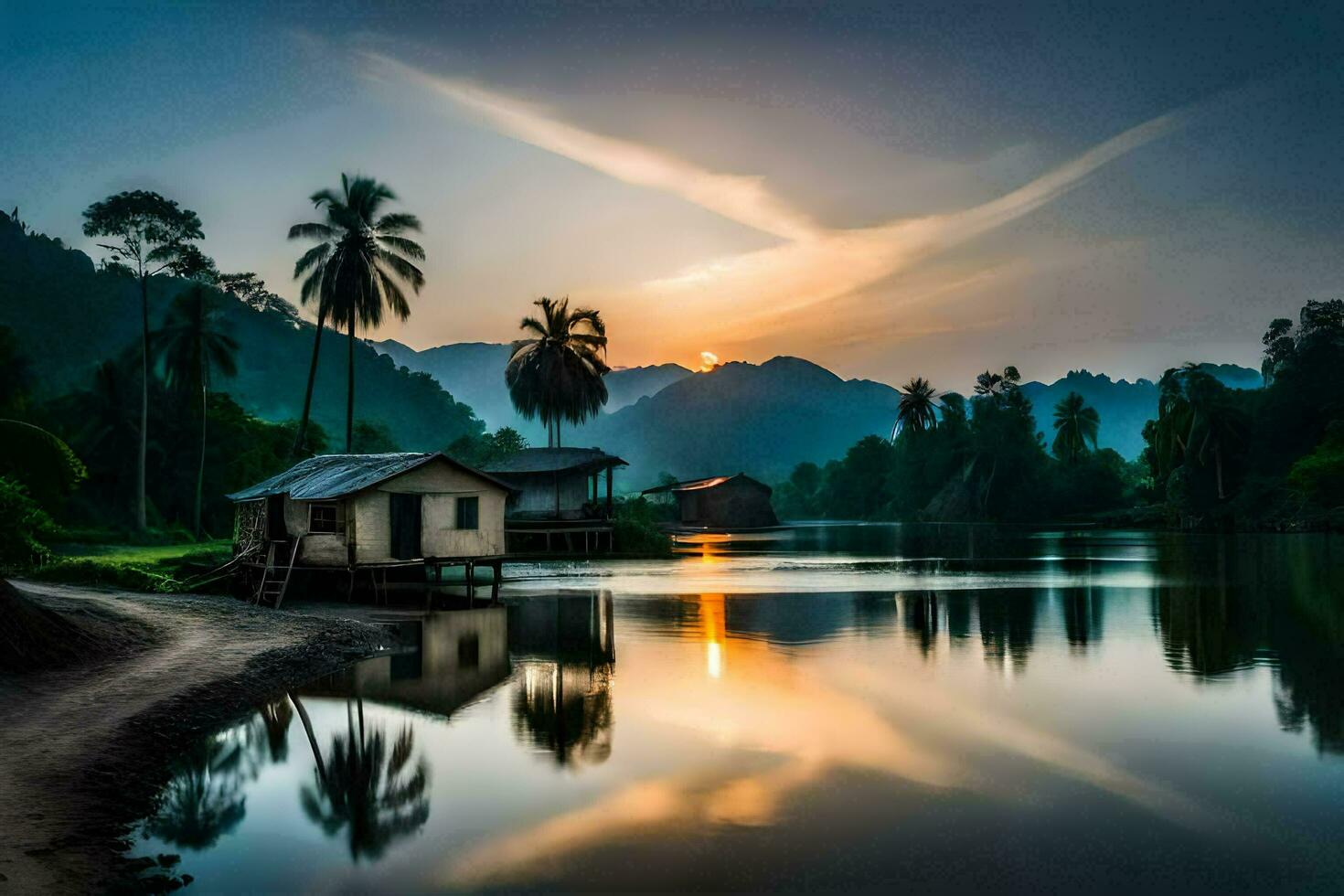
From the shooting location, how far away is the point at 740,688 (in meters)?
16.6

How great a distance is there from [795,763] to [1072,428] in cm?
10974

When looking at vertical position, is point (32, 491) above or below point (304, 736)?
above

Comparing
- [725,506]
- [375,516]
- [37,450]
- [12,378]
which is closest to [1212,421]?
[725,506]

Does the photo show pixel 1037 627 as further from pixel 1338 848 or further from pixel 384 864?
pixel 384 864

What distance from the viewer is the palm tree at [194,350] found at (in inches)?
2036

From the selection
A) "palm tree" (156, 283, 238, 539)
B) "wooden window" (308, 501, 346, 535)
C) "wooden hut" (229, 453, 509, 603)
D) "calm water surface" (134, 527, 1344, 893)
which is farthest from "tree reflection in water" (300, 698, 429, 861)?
"palm tree" (156, 283, 238, 539)

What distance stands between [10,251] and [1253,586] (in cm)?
10028

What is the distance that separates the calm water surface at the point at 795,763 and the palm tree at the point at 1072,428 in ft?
305

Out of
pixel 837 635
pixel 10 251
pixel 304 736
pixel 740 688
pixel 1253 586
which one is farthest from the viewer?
pixel 10 251

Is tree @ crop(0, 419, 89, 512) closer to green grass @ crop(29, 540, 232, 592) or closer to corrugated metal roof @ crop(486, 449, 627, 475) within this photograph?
green grass @ crop(29, 540, 232, 592)

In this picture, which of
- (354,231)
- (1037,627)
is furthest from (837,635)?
(354,231)

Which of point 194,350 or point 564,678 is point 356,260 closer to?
point 194,350

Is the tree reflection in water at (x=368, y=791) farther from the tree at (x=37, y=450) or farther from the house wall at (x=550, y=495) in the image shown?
the house wall at (x=550, y=495)

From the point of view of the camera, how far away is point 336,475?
29.7 metres
